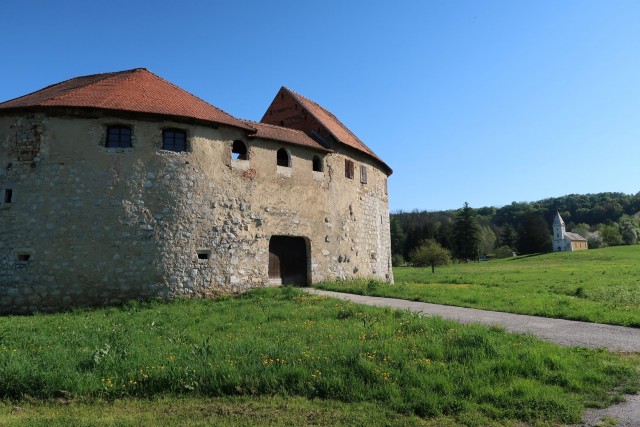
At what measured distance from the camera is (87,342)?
8.29 m

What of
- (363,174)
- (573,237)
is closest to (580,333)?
(363,174)

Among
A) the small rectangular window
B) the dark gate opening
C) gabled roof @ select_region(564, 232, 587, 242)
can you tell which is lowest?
the dark gate opening

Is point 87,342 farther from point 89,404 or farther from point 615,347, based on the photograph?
point 615,347

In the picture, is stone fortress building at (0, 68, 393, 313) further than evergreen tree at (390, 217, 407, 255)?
No

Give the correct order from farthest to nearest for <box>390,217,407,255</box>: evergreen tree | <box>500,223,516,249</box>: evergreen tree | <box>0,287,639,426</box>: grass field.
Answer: <box>500,223,516,249</box>: evergreen tree
<box>390,217,407,255</box>: evergreen tree
<box>0,287,639,426</box>: grass field

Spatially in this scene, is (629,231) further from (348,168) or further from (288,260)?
(288,260)

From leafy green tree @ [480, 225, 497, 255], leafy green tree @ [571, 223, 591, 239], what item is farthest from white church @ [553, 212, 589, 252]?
leafy green tree @ [480, 225, 497, 255]

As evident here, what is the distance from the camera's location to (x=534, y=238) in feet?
248

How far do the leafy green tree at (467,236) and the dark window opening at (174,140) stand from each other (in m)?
55.5

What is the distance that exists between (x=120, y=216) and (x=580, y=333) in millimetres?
13575

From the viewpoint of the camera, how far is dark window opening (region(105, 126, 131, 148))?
1494 centimetres

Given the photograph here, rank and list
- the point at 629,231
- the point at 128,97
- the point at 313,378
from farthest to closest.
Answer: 1. the point at 629,231
2. the point at 128,97
3. the point at 313,378

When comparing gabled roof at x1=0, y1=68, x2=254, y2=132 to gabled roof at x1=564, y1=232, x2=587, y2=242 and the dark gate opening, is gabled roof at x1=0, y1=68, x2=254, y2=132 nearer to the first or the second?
the dark gate opening

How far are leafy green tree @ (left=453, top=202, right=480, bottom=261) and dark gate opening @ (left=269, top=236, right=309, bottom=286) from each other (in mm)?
51052
